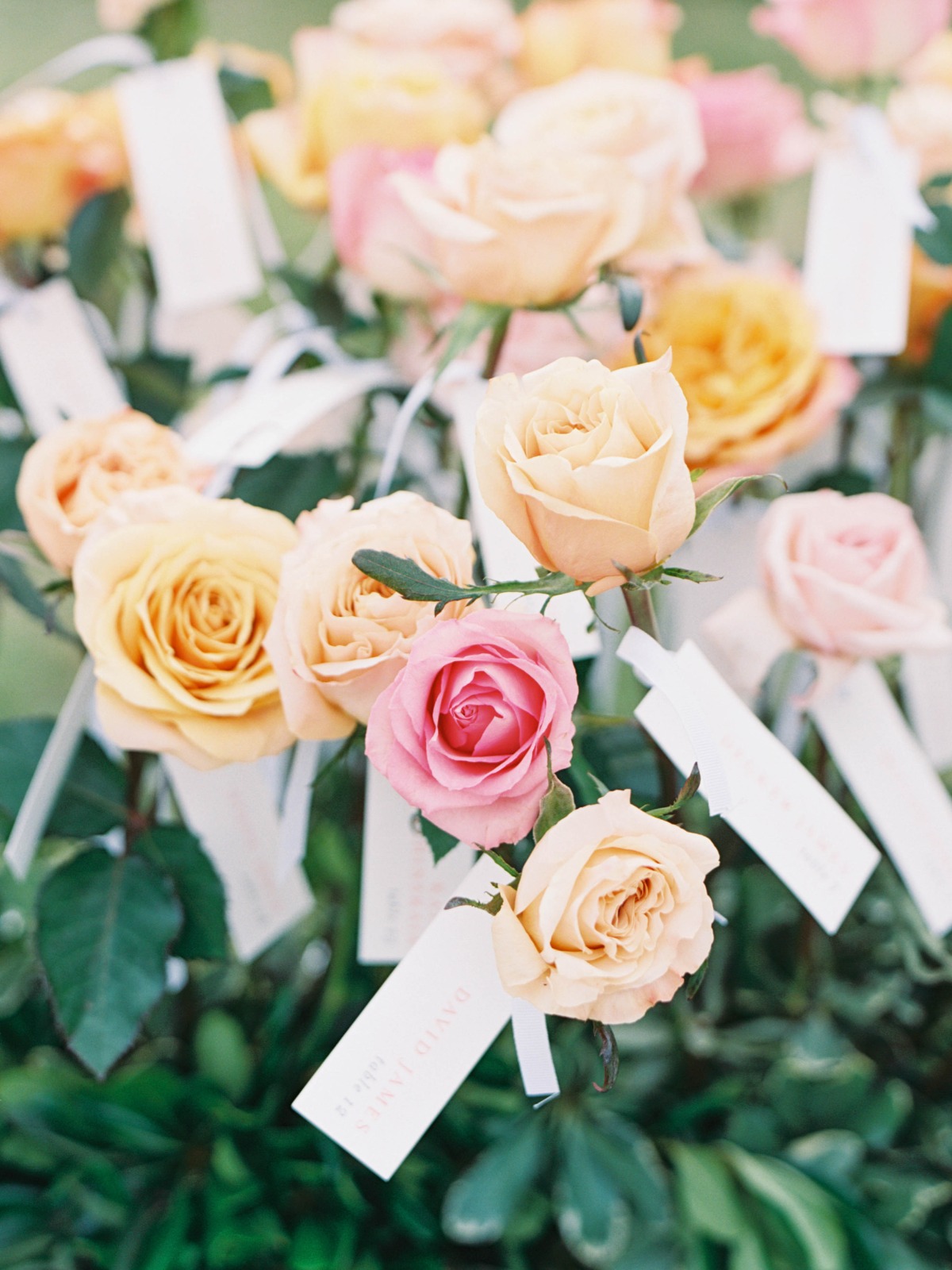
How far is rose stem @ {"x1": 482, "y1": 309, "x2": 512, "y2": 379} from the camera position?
519 millimetres

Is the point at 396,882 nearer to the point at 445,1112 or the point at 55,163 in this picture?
the point at 445,1112

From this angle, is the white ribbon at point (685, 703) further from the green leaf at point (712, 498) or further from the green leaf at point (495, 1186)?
the green leaf at point (495, 1186)

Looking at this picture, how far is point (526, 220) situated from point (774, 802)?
28 centimetres

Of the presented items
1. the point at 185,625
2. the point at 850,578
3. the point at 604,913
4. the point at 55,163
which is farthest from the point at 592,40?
Result: the point at 604,913

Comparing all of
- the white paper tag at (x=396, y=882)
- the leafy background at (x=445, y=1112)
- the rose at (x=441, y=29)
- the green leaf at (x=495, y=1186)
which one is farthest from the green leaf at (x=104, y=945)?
the rose at (x=441, y=29)

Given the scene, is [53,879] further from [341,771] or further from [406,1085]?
[406,1085]

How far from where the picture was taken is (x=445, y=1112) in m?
0.63

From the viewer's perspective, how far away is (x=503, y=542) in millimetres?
464

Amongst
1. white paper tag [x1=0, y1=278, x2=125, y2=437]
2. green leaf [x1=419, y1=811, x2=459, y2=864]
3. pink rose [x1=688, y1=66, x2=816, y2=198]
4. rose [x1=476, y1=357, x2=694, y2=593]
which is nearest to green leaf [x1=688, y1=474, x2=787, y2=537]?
rose [x1=476, y1=357, x2=694, y2=593]

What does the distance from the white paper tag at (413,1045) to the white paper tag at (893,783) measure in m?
0.25

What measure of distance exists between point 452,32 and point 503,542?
57 centimetres

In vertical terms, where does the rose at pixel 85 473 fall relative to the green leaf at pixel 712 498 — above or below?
below

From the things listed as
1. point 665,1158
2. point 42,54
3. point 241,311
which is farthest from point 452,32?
point 42,54

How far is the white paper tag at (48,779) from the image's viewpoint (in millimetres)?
512
